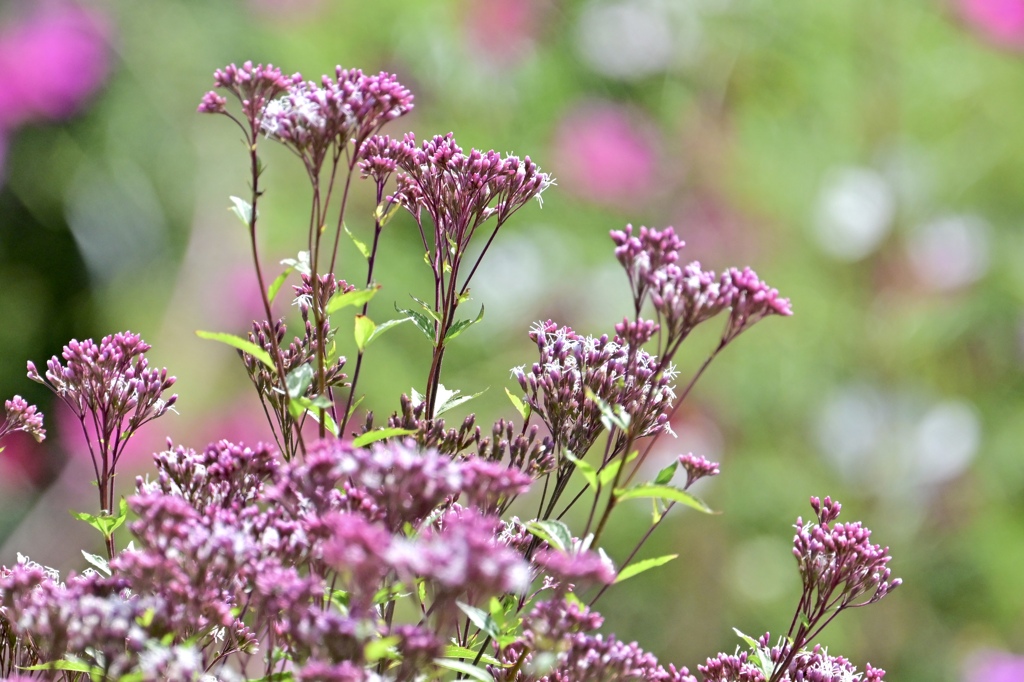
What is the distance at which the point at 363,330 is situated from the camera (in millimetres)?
492

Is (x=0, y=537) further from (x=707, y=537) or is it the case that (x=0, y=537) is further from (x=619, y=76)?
(x=619, y=76)

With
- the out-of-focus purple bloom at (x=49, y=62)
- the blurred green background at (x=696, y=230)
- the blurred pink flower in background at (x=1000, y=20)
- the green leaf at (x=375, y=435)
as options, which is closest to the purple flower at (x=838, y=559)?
the green leaf at (x=375, y=435)

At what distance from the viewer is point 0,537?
Result: 243 centimetres

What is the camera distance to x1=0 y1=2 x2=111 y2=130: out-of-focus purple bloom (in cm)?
253

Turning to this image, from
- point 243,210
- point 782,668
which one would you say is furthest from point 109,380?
point 782,668

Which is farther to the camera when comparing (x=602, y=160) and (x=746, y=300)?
(x=602, y=160)

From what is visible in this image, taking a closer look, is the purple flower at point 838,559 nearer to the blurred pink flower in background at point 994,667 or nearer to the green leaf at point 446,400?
the green leaf at point 446,400

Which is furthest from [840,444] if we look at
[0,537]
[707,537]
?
[0,537]

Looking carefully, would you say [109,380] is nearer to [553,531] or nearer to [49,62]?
[553,531]

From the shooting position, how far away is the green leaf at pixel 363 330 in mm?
485

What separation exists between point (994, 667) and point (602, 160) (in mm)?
1583

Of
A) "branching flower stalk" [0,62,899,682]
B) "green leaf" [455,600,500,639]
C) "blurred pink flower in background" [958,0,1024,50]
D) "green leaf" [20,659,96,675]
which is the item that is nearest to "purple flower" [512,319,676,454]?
"branching flower stalk" [0,62,899,682]

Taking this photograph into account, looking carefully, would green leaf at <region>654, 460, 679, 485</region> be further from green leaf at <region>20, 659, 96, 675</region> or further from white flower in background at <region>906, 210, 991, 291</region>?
white flower in background at <region>906, 210, 991, 291</region>

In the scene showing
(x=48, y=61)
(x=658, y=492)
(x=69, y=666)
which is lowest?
(x=69, y=666)
